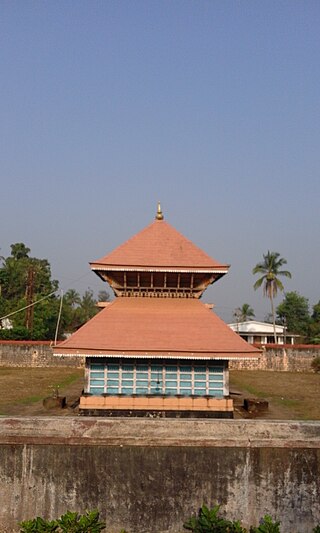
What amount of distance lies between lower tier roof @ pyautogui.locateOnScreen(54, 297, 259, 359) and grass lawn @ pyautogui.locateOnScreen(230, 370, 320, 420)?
3.60 m

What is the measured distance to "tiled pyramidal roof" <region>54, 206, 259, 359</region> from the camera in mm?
12727

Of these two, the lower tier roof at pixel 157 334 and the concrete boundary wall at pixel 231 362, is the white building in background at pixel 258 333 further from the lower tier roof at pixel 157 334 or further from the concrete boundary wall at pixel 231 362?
the lower tier roof at pixel 157 334

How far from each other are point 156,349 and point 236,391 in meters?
9.46

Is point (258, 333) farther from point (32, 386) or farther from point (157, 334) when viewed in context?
point (157, 334)

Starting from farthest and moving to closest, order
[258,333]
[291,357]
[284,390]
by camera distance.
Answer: [258,333]
[291,357]
[284,390]

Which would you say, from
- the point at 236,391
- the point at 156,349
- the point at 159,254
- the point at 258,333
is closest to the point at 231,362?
the point at 236,391

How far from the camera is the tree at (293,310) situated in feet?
216

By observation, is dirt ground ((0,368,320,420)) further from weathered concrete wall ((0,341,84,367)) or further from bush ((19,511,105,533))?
bush ((19,511,105,533))

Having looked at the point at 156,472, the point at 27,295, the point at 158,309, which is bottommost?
the point at 156,472

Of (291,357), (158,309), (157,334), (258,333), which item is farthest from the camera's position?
(258,333)

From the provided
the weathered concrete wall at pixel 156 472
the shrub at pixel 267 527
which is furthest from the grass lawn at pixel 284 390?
the shrub at pixel 267 527

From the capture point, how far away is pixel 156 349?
12.7m

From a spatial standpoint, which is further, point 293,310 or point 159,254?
point 293,310

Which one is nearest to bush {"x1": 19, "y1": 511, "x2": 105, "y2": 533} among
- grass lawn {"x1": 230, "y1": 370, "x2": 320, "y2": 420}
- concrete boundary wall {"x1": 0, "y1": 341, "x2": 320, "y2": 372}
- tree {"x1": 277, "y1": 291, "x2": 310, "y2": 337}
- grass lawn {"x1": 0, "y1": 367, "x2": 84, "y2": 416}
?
grass lawn {"x1": 0, "y1": 367, "x2": 84, "y2": 416}
